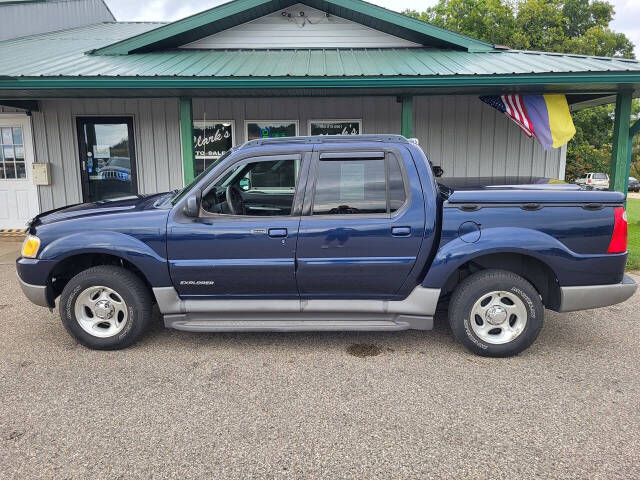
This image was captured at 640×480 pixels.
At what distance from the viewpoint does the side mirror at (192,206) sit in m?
3.81

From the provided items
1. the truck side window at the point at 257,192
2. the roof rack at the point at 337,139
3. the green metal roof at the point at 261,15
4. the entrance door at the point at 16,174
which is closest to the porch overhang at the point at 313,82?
the green metal roof at the point at 261,15

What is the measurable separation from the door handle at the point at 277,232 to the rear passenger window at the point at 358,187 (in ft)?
1.03

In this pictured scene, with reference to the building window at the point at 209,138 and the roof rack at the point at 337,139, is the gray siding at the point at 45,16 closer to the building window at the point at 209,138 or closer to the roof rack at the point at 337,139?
the building window at the point at 209,138

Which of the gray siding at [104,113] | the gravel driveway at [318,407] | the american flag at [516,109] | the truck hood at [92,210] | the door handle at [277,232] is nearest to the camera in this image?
the gravel driveway at [318,407]

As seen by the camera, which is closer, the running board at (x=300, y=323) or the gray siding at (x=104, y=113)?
the running board at (x=300, y=323)

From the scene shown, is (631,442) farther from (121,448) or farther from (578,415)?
(121,448)

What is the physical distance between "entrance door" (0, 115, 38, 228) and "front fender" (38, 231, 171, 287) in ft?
24.0

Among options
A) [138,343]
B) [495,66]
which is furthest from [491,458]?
[495,66]

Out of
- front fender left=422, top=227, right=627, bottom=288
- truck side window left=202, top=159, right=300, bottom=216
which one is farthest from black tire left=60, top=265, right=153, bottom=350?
front fender left=422, top=227, right=627, bottom=288

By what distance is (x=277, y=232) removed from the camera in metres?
3.85

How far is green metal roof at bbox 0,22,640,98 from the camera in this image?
7.04 m

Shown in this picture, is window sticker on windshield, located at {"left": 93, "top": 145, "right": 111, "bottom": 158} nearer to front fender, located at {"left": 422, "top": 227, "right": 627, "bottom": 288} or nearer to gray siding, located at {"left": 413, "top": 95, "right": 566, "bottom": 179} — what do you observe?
gray siding, located at {"left": 413, "top": 95, "right": 566, "bottom": 179}

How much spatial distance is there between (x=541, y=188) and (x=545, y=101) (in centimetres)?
467

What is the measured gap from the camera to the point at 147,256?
390cm
